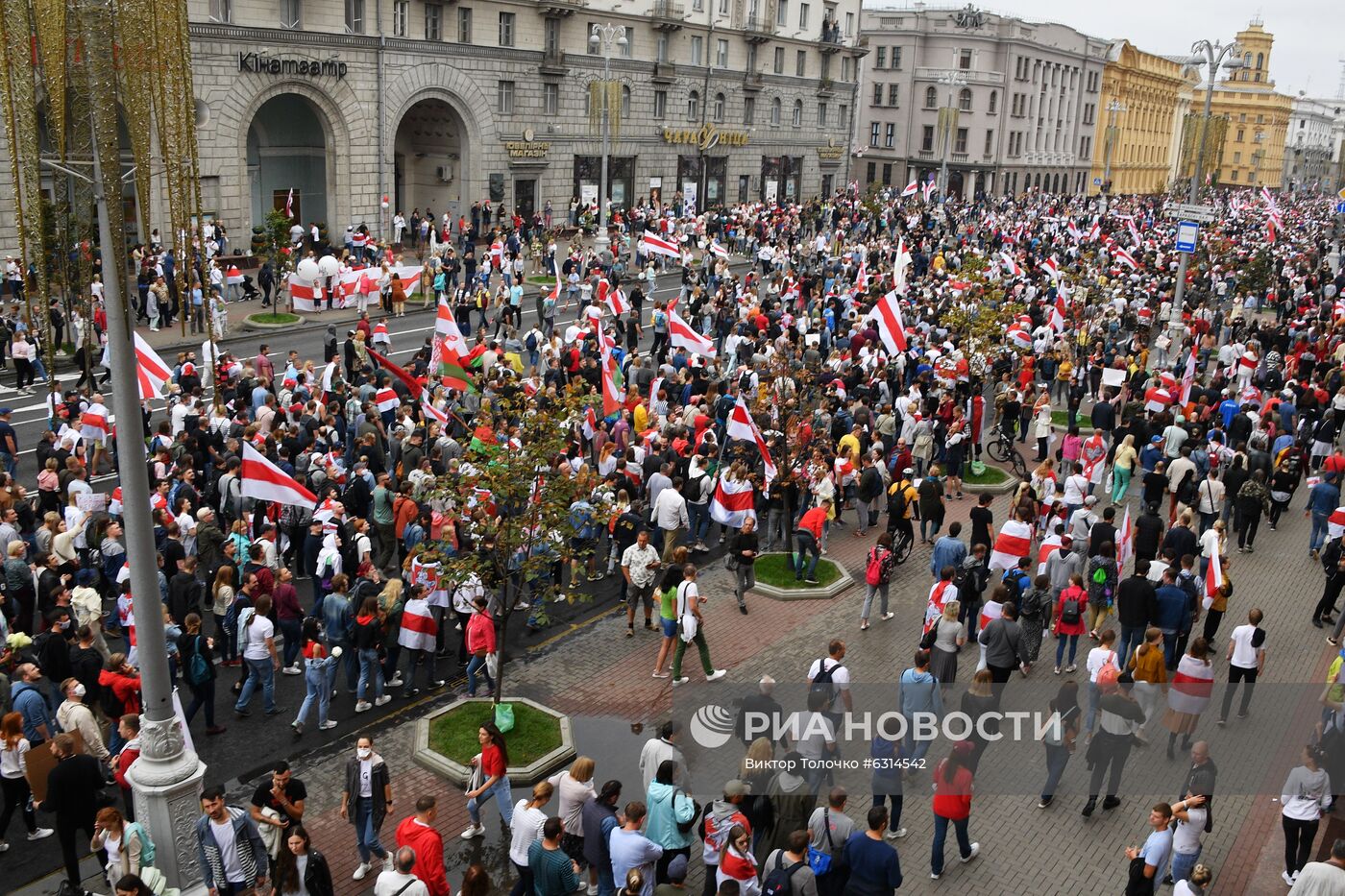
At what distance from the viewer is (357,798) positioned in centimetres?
1054

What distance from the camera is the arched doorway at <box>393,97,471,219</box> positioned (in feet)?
171

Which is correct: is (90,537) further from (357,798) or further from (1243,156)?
(1243,156)

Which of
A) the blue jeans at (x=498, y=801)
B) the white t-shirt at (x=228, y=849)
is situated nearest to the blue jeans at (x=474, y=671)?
the blue jeans at (x=498, y=801)

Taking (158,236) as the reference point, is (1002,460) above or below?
below

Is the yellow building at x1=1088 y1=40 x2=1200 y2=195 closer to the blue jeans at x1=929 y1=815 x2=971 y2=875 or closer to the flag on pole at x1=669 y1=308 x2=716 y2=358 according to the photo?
the flag on pole at x1=669 y1=308 x2=716 y2=358

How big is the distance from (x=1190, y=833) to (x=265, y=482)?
10.9 meters

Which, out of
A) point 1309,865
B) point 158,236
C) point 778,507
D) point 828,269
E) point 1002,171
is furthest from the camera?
point 1002,171

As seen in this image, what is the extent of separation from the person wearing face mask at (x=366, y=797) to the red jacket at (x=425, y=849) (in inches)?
46.7

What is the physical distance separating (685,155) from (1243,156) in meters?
133

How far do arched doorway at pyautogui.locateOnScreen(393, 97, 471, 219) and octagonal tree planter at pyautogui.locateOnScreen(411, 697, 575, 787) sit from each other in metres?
41.5

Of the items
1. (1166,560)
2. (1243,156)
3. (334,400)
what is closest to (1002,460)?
(1166,560)

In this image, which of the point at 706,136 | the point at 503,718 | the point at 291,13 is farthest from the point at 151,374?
the point at 706,136

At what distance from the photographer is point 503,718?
42.6 feet

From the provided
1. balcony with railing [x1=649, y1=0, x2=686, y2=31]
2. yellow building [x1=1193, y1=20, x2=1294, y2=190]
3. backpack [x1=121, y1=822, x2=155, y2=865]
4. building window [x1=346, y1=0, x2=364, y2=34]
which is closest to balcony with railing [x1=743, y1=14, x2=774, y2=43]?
balcony with railing [x1=649, y1=0, x2=686, y2=31]
